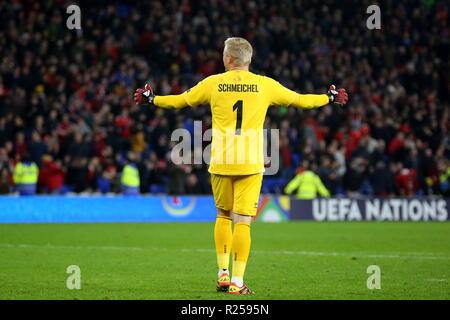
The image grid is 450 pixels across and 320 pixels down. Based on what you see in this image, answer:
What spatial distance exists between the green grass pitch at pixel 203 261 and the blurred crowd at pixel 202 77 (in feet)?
12.8

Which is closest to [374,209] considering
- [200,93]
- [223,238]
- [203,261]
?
[203,261]

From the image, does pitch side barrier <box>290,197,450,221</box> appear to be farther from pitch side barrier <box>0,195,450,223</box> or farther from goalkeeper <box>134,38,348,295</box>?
goalkeeper <box>134,38,348,295</box>

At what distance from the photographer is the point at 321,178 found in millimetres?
24328

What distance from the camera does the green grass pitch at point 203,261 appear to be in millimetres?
8367

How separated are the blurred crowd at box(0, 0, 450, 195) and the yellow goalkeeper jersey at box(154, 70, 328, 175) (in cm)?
1333

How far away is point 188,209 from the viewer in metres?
22.0

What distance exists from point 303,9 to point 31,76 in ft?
35.9

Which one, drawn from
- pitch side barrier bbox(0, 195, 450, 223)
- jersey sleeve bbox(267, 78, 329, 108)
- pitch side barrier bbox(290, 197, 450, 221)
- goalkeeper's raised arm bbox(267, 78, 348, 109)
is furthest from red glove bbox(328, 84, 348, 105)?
pitch side barrier bbox(290, 197, 450, 221)

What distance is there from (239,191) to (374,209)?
15.3m

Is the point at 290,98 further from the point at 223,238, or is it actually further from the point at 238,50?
the point at 223,238

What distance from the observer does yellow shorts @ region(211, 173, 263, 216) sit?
327 inches

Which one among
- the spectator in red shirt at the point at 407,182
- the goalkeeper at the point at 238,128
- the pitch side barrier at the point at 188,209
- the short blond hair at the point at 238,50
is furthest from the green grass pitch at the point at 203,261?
the spectator in red shirt at the point at 407,182

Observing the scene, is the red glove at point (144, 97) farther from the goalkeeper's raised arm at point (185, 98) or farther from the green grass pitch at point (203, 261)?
the green grass pitch at point (203, 261)
